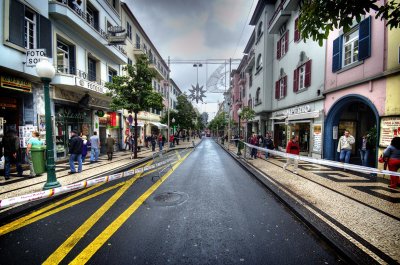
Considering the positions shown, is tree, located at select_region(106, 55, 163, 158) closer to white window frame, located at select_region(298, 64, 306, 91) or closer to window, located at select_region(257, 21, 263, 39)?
white window frame, located at select_region(298, 64, 306, 91)

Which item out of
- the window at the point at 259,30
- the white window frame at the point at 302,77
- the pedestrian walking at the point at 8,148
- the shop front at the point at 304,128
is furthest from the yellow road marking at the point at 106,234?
the window at the point at 259,30

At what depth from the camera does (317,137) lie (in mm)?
12133

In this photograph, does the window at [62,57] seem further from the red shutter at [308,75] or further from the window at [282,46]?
the window at [282,46]

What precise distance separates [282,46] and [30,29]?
55.7 ft

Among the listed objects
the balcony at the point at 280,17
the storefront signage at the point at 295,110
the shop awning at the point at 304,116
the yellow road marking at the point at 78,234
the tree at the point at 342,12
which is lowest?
the yellow road marking at the point at 78,234

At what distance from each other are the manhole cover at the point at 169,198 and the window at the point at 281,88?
14.3m

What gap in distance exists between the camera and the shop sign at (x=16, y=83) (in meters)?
8.23

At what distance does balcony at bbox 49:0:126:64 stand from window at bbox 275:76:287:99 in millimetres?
13765

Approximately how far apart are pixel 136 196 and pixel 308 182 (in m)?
5.71

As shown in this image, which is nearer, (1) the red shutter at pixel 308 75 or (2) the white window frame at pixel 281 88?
(1) the red shutter at pixel 308 75

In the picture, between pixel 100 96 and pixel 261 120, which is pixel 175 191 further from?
pixel 261 120

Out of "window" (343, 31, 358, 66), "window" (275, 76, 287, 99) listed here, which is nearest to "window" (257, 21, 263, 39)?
"window" (275, 76, 287, 99)

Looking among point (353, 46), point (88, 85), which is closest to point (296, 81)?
point (353, 46)

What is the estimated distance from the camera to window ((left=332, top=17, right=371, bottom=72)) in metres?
8.50
